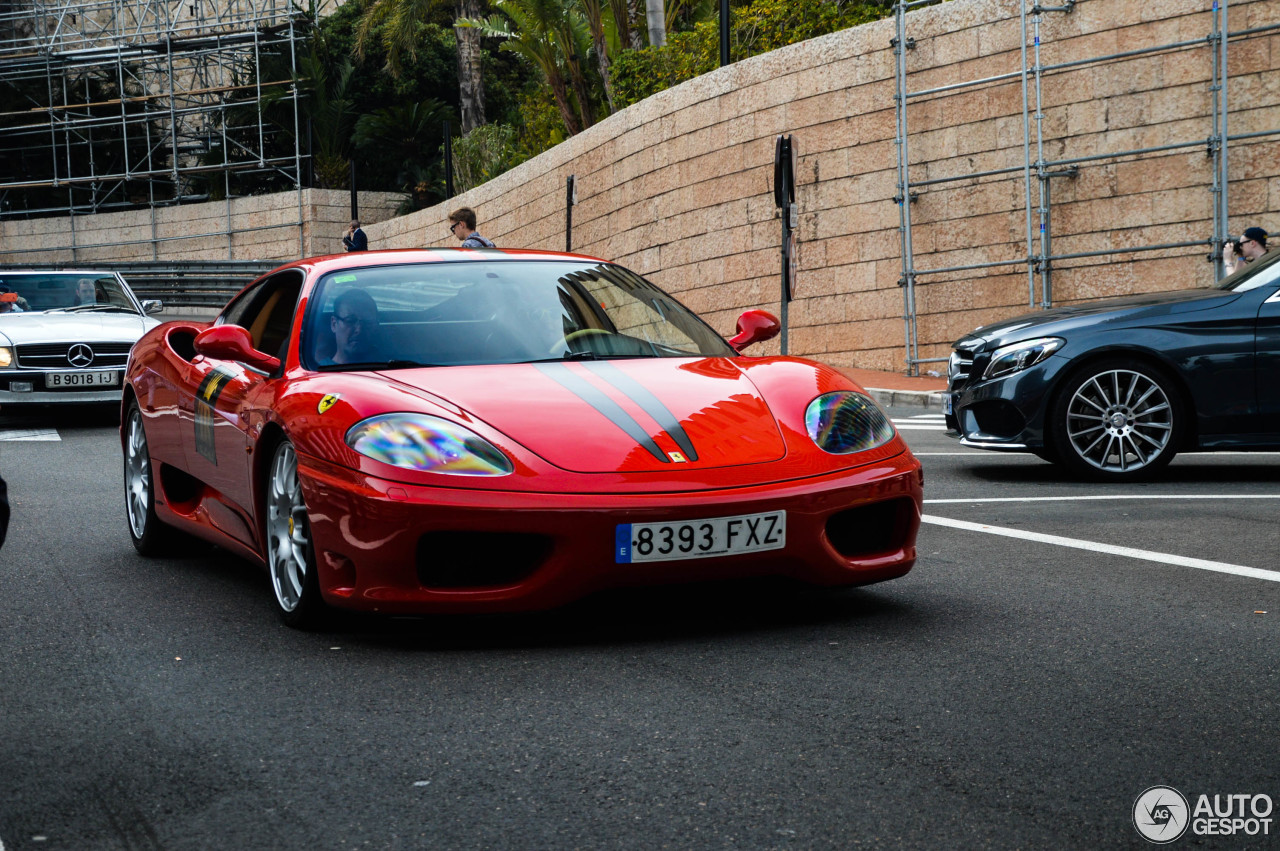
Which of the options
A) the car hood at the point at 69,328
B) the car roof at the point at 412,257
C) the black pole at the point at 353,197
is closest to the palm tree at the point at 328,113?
the black pole at the point at 353,197

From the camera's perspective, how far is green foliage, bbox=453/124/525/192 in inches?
1379

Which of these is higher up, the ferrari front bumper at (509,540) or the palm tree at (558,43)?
the palm tree at (558,43)

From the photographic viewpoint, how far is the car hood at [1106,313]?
8383mm

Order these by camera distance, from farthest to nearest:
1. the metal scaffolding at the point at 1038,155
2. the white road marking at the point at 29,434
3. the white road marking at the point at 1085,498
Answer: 1. the metal scaffolding at the point at 1038,155
2. the white road marking at the point at 29,434
3. the white road marking at the point at 1085,498

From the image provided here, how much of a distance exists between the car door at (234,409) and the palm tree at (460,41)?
2926 centimetres

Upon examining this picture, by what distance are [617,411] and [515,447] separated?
0.38 meters

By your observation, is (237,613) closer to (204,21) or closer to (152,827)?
(152,827)

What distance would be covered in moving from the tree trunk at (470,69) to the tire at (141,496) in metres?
30.1

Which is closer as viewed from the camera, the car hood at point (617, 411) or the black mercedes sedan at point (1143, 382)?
the car hood at point (617, 411)

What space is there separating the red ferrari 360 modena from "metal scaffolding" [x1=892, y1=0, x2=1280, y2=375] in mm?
11121

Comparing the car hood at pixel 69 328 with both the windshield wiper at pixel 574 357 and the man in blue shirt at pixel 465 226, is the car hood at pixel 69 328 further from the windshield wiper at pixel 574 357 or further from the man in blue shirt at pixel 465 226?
the windshield wiper at pixel 574 357

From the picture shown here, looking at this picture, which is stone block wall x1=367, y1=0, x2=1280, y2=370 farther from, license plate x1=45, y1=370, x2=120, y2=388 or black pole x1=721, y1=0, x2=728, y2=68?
license plate x1=45, y1=370, x2=120, y2=388

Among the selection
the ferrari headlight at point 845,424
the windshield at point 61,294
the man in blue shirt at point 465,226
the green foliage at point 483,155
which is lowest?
the ferrari headlight at point 845,424

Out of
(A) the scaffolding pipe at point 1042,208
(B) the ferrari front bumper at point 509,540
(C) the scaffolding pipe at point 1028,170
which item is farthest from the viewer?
(A) the scaffolding pipe at point 1042,208
